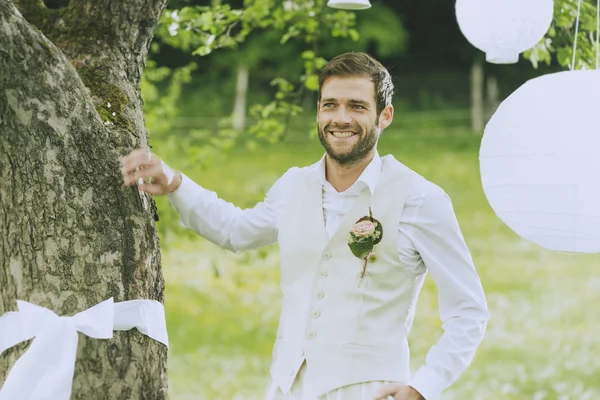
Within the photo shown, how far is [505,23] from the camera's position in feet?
9.11

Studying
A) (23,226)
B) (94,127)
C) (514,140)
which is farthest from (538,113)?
(23,226)

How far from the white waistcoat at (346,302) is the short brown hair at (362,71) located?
0.61ft

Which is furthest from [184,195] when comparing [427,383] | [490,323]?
[490,323]

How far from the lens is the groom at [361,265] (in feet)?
7.34

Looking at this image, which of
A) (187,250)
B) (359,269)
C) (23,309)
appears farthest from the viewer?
(187,250)

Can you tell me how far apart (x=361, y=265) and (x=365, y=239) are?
77mm

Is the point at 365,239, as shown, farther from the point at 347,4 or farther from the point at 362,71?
the point at 347,4

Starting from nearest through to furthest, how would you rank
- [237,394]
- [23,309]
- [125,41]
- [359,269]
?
[23,309]
[359,269]
[125,41]
[237,394]

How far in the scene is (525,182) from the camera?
2418mm

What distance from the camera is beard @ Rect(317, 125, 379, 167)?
2.30 m

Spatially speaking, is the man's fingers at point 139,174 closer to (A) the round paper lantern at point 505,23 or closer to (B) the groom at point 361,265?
(B) the groom at point 361,265

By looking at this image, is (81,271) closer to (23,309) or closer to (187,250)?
(23,309)

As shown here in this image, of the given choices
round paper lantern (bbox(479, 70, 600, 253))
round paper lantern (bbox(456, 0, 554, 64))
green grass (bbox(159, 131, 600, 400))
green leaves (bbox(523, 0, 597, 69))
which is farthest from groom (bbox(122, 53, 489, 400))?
green grass (bbox(159, 131, 600, 400))

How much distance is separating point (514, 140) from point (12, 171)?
125 centimetres
